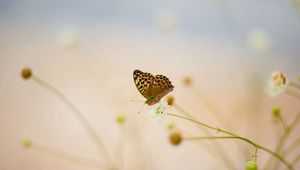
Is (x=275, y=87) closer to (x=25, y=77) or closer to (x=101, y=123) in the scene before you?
(x=25, y=77)

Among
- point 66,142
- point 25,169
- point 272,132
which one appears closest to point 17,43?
point 66,142

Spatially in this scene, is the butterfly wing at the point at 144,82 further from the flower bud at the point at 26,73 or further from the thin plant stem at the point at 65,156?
the thin plant stem at the point at 65,156

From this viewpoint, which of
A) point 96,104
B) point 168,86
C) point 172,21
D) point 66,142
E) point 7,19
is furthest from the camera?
point 7,19

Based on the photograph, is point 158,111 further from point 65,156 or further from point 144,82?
point 65,156

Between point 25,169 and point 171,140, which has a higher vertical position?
point 25,169

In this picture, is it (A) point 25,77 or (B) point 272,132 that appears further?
(B) point 272,132

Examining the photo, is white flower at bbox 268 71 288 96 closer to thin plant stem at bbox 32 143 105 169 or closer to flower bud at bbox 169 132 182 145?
flower bud at bbox 169 132 182 145

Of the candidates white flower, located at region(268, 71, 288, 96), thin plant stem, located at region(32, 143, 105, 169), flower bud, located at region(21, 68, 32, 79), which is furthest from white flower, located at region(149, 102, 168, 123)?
thin plant stem, located at region(32, 143, 105, 169)

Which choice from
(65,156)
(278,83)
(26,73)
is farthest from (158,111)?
(65,156)
